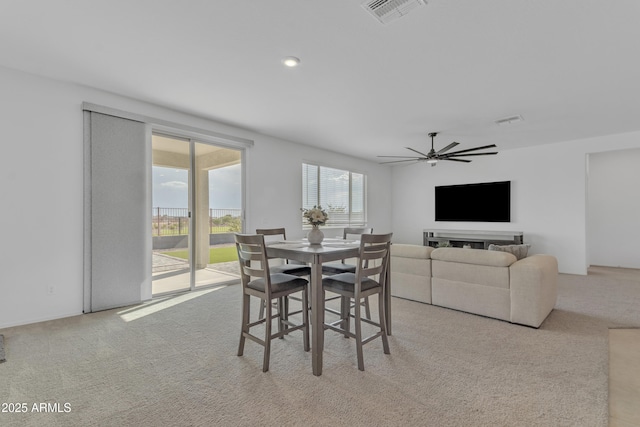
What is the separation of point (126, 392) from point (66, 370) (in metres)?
0.66

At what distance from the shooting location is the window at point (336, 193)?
642 centimetres

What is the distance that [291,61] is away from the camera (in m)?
2.87

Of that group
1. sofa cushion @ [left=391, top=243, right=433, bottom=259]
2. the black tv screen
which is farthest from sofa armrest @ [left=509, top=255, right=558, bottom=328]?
the black tv screen

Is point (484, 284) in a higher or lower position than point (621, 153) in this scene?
lower

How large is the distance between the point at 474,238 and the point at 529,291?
3856 mm

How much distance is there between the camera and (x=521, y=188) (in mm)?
6453

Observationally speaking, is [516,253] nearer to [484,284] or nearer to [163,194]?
[484,284]

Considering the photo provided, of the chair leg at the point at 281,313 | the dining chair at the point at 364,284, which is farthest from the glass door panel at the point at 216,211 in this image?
the dining chair at the point at 364,284

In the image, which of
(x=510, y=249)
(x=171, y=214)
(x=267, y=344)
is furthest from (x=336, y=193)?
(x=267, y=344)

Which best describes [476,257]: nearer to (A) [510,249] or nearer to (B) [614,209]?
(A) [510,249]

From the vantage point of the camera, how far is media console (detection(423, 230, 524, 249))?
20.7 ft

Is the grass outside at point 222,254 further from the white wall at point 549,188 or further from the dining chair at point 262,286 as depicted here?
the white wall at point 549,188

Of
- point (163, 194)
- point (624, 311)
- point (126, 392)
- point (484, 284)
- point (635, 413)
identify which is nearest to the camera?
point (635, 413)

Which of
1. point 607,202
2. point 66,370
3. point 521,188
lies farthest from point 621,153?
A: point 66,370
